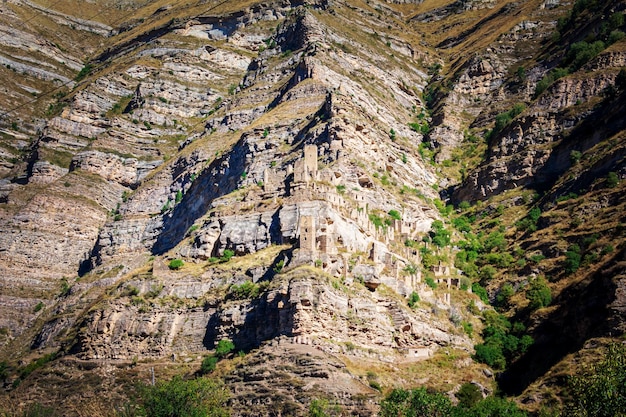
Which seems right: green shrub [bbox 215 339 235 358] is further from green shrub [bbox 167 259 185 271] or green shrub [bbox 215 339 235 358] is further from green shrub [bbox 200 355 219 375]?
green shrub [bbox 167 259 185 271]

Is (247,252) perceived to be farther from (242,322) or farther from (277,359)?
(277,359)

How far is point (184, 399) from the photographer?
4488 centimetres

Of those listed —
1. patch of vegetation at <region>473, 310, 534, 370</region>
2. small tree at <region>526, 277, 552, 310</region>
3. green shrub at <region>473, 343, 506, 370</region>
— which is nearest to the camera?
green shrub at <region>473, 343, 506, 370</region>

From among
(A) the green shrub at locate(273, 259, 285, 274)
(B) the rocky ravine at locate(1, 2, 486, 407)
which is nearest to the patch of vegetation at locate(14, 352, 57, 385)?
(B) the rocky ravine at locate(1, 2, 486, 407)

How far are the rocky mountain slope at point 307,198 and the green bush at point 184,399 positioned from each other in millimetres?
2197

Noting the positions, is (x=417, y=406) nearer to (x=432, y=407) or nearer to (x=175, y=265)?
(x=432, y=407)

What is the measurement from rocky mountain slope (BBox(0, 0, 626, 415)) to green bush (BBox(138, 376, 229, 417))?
220 centimetres

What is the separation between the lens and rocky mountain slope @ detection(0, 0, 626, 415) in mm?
52625

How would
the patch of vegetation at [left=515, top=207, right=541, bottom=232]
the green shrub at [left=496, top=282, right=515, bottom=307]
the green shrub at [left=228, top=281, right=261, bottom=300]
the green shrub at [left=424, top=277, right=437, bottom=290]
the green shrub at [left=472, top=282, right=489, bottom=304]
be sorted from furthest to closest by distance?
the patch of vegetation at [left=515, top=207, right=541, bottom=232] < the green shrub at [left=472, top=282, right=489, bottom=304] < the green shrub at [left=496, top=282, right=515, bottom=307] < the green shrub at [left=424, top=277, right=437, bottom=290] < the green shrub at [left=228, top=281, right=261, bottom=300]

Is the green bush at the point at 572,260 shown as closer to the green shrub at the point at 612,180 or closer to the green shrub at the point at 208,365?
the green shrub at the point at 612,180

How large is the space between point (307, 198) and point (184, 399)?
71.5ft

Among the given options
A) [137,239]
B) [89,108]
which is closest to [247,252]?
[137,239]

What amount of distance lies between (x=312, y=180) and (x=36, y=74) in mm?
77176

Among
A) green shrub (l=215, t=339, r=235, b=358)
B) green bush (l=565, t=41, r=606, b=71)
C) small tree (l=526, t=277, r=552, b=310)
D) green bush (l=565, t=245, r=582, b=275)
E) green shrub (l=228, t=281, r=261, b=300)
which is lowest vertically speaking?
green shrub (l=215, t=339, r=235, b=358)
